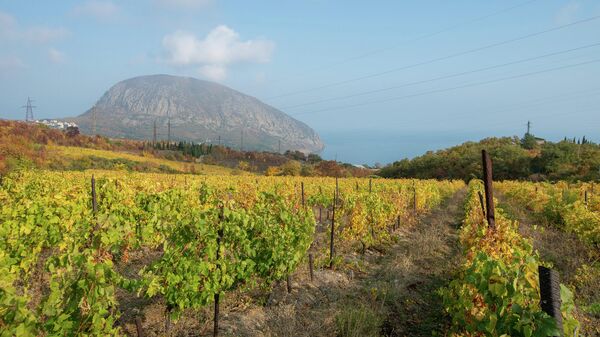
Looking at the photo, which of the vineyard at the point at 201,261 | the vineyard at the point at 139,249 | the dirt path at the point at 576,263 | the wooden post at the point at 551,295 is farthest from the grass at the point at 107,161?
the wooden post at the point at 551,295

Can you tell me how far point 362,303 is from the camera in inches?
255

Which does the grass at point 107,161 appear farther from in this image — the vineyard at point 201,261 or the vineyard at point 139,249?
the vineyard at point 139,249

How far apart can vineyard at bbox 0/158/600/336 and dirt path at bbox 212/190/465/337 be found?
0.50 feet

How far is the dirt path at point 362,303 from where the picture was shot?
18.2 feet

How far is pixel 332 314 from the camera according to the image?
19.7 ft

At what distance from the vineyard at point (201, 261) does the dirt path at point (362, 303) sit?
15cm

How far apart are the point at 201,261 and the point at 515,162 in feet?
195

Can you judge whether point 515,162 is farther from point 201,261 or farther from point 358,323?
point 201,261

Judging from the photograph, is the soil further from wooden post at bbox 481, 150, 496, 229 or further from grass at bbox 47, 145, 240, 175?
grass at bbox 47, 145, 240, 175

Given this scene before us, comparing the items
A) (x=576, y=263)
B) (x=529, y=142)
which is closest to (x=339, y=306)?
(x=576, y=263)

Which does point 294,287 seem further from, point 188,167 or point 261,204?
point 188,167

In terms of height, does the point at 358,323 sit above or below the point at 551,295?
below

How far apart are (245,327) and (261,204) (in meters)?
2.17

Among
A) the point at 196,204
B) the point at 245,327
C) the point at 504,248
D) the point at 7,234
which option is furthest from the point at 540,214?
the point at 7,234
